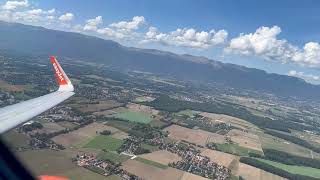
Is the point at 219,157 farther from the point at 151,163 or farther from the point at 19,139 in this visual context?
the point at 19,139

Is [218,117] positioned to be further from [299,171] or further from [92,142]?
[92,142]

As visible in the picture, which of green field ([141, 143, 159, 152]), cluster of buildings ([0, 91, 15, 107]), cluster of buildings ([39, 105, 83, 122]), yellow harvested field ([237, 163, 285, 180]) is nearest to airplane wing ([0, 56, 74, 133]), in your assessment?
yellow harvested field ([237, 163, 285, 180])

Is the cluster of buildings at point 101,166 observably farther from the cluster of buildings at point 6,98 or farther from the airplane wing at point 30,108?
the airplane wing at point 30,108

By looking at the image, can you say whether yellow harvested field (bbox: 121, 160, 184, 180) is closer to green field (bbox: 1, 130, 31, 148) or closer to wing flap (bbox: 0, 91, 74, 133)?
green field (bbox: 1, 130, 31, 148)

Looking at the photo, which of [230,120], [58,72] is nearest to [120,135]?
[58,72]

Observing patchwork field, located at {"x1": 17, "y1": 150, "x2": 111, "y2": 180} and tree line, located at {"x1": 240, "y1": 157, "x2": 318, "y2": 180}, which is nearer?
patchwork field, located at {"x1": 17, "y1": 150, "x2": 111, "y2": 180}

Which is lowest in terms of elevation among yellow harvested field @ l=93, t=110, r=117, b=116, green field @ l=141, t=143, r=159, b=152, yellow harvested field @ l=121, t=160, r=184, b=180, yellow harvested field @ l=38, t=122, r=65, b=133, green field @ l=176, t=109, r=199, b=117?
green field @ l=141, t=143, r=159, b=152

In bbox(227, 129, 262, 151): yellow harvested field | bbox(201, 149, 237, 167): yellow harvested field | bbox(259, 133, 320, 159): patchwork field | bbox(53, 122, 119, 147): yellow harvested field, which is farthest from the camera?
bbox(259, 133, 320, 159): patchwork field

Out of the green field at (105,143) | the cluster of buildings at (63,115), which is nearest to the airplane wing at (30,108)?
the green field at (105,143)
